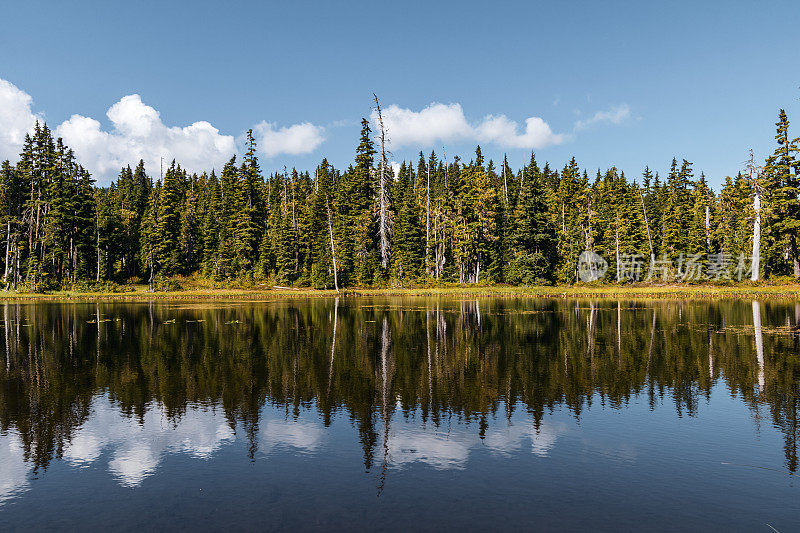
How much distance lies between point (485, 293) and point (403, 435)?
5805 centimetres

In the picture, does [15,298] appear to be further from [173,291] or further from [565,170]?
[565,170]

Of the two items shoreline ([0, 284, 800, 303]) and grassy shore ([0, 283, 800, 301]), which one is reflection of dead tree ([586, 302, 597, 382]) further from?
grassy shore ([0, 283, 800, 301])

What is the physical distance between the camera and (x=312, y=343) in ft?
85.0

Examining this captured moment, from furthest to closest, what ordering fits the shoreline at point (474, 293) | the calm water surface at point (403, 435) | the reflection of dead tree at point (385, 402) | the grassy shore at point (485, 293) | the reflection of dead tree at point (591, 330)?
1. the grassy shore at point (485, 293)
2. the shoreline at point (474, 293)
3. the reflection of dead tree at point (591, 330)
4. the reflection of dead tree at point (385, 402)
5. the calm water surface at point (403, 435)

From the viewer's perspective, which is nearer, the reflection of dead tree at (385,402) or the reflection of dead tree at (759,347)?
the reflection of dead tree at (385,402)

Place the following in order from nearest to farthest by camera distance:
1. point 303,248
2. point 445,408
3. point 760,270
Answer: point 445,408
point 760,270
point 303,248

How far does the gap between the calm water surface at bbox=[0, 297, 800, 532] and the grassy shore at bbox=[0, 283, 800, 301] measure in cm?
4244

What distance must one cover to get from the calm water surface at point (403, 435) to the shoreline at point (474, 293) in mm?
42063

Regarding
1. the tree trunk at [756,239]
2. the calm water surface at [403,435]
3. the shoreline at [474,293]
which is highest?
the tree trunk at [756,239]

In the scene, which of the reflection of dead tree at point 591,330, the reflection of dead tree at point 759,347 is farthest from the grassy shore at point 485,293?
the reflection of dead tree at point 759,347

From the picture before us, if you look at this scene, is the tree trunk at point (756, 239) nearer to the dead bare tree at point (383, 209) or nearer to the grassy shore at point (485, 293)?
the grassy shore at point (485, 293)

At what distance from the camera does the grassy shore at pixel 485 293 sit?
62491 mm

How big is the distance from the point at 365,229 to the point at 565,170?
1544 inches

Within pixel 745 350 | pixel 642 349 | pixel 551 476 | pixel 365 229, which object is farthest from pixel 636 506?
pixel 365 229
